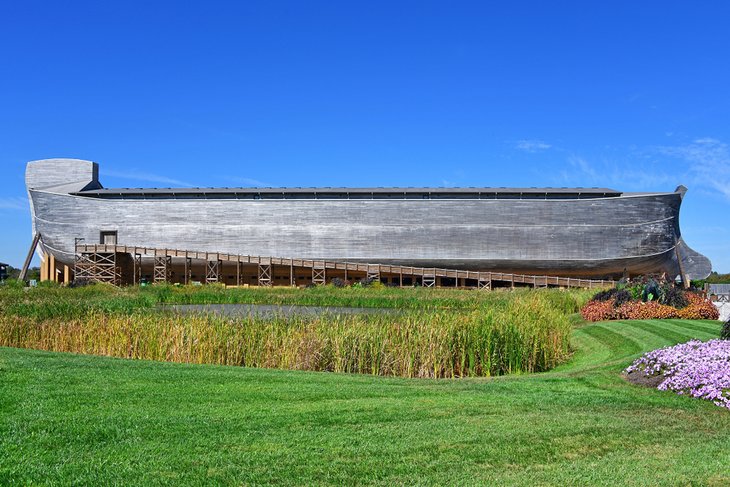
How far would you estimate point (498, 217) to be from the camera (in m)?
52.2

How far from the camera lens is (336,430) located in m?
6.09

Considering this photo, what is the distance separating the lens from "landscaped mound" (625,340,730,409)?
7848mm

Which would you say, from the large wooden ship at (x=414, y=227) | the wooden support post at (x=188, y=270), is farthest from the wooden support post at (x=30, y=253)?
the wooden support post at (x=188, y=270)

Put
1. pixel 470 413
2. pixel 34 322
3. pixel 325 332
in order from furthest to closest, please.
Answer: pixel 34 322 → pixel 325 332 → pixel 470 413

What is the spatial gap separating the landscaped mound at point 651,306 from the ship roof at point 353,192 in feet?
111

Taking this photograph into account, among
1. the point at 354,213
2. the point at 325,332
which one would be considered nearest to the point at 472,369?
the point at 325,332

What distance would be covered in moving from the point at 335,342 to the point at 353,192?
4417 cm

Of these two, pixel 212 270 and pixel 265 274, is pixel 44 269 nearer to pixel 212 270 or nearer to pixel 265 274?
pixel 212 270

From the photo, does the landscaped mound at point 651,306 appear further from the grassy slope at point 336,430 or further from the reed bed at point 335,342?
the grassy slope at point 336,430

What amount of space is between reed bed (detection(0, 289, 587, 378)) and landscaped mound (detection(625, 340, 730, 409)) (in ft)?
9.30

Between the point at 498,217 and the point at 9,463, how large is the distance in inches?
1933

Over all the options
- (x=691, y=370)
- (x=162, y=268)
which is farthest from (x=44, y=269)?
(x=691, y=370)

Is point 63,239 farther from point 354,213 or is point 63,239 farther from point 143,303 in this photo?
point 143,303

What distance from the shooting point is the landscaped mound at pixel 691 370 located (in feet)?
25.7
